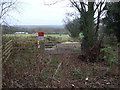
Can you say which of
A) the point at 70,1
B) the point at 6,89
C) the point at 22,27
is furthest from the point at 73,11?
the point at 6,89

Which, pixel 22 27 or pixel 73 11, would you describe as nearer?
pixel 22 27

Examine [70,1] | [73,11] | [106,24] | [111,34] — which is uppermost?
[70,1]

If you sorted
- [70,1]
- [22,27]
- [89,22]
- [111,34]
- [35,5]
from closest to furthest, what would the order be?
[22,27]
[35,5]
[89,22]
[70,1]
[111,34]

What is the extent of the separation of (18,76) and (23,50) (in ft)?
9.79

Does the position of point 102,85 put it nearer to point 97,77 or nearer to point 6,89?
point 97,77

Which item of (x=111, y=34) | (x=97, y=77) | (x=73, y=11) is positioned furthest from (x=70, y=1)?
(x=97, y=77)

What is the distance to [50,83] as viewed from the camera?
2.53m

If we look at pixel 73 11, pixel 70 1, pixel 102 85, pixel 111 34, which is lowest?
pixel 102 85

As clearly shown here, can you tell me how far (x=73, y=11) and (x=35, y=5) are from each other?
4.81m

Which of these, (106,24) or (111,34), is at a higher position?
(106,24)

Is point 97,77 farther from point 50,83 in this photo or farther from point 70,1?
point 70,1

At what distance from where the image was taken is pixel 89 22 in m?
5.57

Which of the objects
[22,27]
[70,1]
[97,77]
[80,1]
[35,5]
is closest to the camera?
[97,77]

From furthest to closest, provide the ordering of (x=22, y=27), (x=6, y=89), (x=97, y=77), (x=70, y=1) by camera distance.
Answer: (x=70, y=1) < (x=22, y=27) < (x=97, y=77) < (x=6, y=89)
